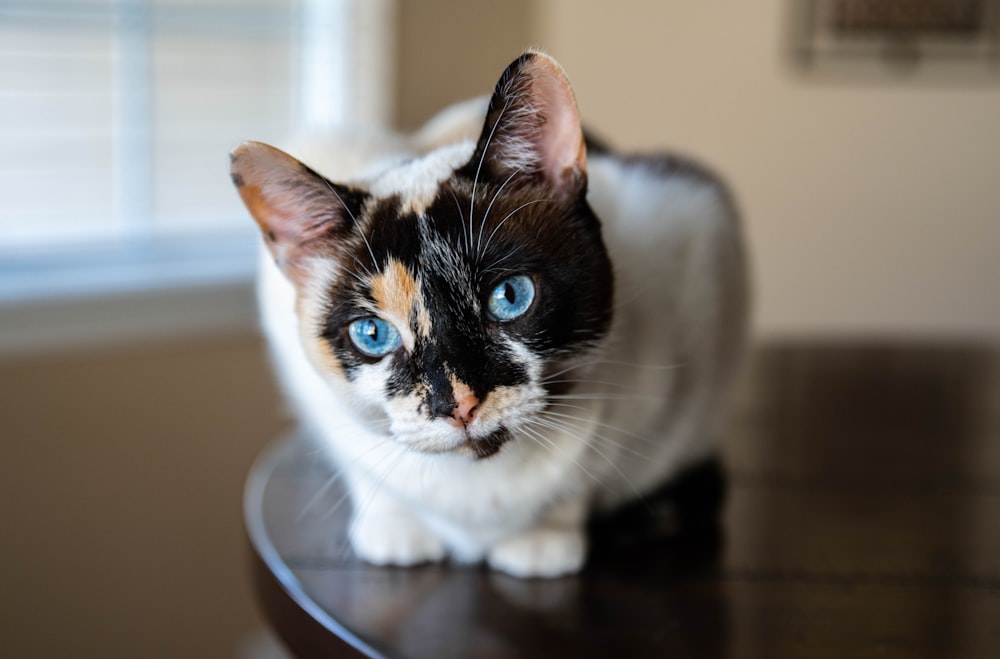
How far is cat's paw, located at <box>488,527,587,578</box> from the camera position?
0.87 m

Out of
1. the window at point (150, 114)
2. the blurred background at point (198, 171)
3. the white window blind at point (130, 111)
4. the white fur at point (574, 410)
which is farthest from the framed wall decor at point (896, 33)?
the white fur at point (574, 410)

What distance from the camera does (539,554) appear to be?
34.4 inches

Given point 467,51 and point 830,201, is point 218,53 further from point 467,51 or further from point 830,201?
point 830,201

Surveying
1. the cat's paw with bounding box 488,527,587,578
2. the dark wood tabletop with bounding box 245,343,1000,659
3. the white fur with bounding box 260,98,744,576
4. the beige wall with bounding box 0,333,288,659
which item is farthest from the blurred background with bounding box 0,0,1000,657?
the cat's paw with bounding box 488,527,587,578

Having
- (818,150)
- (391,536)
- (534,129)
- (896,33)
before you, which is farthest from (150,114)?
(896,33)

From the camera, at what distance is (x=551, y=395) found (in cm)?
74

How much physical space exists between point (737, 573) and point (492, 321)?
0.37 m

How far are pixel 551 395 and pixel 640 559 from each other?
0.25 m

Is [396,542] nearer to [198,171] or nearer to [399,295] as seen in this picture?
[399,295]

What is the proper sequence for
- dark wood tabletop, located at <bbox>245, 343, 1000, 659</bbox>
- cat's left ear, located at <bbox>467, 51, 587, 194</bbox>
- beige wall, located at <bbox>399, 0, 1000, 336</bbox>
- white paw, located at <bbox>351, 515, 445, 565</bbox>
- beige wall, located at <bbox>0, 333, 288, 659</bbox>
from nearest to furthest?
cat's left ear, located at <bbox>467, 51, 587, 194</bbox> → dark wood tabletop, located at <bbox>245, 343, 1000, 659</bbox> → white paw, located at <bbox>351, 515, 445, 565</bbox> → beige wall, located at <bbox>0, 333, 288, 659</bbox> → beige wall, located at <bbox>399, 0, 1000, 336</bbox>

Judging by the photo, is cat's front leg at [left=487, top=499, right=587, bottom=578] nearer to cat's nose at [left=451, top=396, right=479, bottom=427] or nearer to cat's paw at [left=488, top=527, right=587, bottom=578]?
cat's paw at [left=488, top=527, right=587, bottom=578]

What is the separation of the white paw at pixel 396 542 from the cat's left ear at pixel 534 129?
0.34 metres

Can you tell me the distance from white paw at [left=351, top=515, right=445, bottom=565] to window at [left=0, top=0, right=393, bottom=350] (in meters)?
1.00

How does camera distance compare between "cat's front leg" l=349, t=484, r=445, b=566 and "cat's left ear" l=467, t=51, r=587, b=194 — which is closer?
"cat's left ear" l=467, t=51, r=587, b=194
